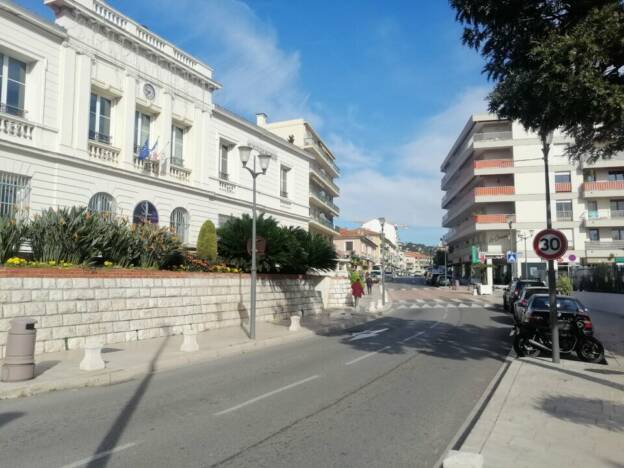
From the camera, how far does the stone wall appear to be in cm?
1120

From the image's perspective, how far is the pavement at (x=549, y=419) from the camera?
5098 mm

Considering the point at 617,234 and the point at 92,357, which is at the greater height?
the point at 617,234

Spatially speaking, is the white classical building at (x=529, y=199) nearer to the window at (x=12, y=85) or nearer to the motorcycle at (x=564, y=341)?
the motorcycle at (x=564, y=341)

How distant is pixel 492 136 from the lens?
57.1 meters

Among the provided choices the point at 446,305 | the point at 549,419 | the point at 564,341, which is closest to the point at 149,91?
the point at 564,341

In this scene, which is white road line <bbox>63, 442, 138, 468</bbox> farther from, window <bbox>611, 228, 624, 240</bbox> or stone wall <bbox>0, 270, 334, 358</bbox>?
window <bbox>611, 228, 624, 240</bbox>

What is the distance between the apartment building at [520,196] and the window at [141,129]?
39593 mm

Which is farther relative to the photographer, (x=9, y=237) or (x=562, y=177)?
(x=562, y=177)

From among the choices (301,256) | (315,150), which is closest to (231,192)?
(301,256)

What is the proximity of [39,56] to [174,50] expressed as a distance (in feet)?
23.0

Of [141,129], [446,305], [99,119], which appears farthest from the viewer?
[446,305]

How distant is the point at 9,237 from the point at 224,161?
620 inches

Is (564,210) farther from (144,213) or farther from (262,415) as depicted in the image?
(262,415)

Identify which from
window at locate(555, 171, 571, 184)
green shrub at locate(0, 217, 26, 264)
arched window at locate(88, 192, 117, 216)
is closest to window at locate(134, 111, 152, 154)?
arched window at locate(88, 192, 117, 216)
